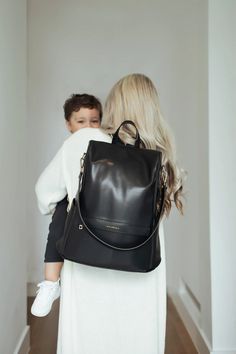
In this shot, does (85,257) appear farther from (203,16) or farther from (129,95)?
(203,16)

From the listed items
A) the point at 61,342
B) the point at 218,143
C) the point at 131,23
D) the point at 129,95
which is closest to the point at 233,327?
the point at 218,143

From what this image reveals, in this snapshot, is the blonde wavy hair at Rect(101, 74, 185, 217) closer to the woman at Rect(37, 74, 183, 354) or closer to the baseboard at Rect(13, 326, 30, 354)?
the woman at Rect(37, 74, 183, 354)

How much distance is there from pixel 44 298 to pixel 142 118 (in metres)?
0.59

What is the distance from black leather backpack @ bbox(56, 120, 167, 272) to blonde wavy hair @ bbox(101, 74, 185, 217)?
130 mm

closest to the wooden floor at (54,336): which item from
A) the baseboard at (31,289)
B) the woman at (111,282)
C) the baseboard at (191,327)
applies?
the baseboard at (191,327)

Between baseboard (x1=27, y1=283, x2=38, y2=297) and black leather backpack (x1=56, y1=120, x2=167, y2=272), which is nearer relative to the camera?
black leather backpack (x1=56, y1=120, x2=167, y2=272)

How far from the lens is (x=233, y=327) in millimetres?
1674

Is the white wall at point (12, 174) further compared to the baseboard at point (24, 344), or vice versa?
the baseboard at point (24, 344)

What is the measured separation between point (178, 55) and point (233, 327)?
5.91ft

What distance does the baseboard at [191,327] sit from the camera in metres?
1.78

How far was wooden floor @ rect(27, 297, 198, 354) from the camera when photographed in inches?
75.7

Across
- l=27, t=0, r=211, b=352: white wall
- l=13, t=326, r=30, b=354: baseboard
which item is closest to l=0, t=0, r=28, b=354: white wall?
l=13, t=326, r=30, b=354: baseboard

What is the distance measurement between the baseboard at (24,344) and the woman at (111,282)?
2.45 feet

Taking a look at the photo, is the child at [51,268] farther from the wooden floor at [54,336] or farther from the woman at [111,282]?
the wooden floor at [54,336]
